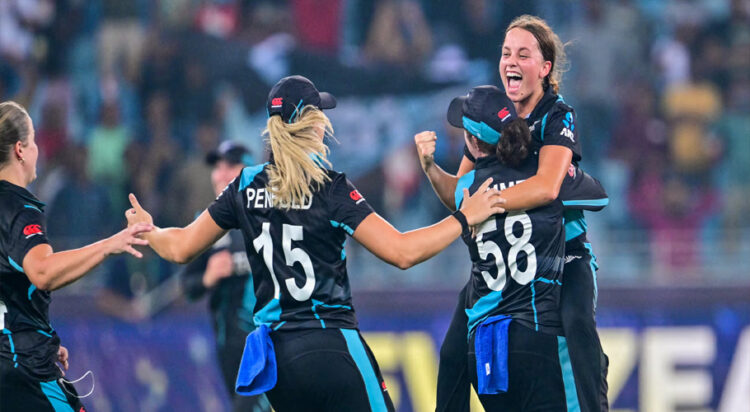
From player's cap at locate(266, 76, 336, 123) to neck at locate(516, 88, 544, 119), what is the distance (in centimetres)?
109

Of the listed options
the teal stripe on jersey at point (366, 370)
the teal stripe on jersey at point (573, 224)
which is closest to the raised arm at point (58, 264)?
the teal stripe on jersey at point (366, 370)

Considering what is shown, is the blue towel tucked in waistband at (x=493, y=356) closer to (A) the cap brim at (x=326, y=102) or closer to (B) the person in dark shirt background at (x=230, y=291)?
(A) the cap brim at (x=326, y=102)

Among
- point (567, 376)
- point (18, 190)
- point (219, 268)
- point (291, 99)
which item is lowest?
point (567, 376)

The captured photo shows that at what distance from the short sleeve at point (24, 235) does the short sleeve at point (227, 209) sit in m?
0.78

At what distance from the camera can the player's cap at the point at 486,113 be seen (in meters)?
5.00

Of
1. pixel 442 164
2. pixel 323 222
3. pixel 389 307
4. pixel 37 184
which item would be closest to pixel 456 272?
pixel 389 307

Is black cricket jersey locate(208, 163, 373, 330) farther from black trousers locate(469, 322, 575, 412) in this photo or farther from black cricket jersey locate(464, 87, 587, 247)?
black cricket jersey locate(464, 87, 587, 247)

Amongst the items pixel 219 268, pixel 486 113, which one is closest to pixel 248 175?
pixel 486 113

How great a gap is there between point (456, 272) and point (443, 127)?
8.25 ft

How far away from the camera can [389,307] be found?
9.78m

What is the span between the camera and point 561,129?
516cm

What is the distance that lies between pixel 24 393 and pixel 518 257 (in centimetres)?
241

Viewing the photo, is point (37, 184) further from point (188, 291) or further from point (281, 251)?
point (281, 251)

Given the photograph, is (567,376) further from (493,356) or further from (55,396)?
(55,396)
